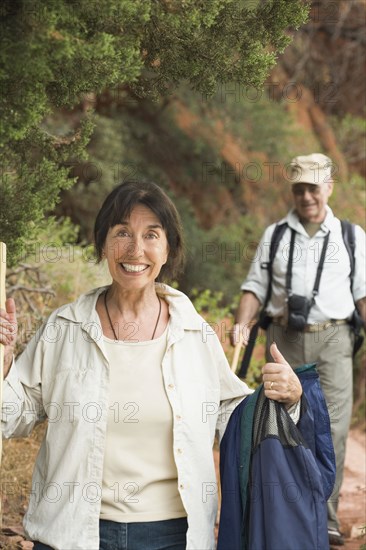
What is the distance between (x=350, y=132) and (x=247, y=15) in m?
11.1

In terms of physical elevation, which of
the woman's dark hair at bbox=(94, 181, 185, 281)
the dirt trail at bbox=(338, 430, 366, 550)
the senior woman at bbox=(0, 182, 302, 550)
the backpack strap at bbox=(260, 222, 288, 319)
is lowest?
the dirt trail at bbox=(338, 430, 366, 550)

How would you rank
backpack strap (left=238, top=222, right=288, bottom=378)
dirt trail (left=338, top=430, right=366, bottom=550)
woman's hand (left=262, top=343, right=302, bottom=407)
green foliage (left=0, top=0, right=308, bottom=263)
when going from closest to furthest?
green foliage (left=0, top=0, right=308, bottom=263) < woman's hand (left=262, top=343, right=302, bottom=407) < dirt trail (left=338, top=430, right=366, bottom=550) < backpack strap (left=238, top=222, right=288, bottom=378)

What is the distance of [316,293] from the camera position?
6105 millimetres

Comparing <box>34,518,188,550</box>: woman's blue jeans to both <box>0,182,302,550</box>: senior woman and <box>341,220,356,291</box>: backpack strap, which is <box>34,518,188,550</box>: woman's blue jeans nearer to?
<box>0,182,302,550</box>: senior woman

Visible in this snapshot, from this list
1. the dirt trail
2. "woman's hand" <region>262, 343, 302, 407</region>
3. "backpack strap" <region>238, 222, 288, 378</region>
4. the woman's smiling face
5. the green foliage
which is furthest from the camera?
"backpack strap" <region>238, 222, 288, 378</region>

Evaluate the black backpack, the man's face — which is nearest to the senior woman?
the black backpack

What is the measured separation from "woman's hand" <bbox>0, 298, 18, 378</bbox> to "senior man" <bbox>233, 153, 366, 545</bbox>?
286 cm

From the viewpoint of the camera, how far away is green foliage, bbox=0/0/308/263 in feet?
9.53

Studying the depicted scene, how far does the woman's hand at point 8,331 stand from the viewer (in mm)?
3209

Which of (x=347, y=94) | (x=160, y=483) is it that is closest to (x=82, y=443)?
(x=160, y=483)

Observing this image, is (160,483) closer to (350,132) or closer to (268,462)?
(268,462)

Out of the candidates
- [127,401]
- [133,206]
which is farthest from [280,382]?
[133,206]

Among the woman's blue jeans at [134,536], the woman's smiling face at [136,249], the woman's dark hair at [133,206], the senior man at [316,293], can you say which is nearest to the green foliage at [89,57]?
the woman's dark hair at [133,206]

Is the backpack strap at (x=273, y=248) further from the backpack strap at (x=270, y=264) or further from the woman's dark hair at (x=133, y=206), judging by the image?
the woman's dark hair at (x=133, y=206)
